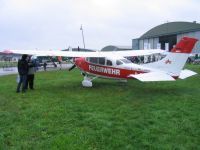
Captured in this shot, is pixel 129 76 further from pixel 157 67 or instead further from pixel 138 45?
pixel 138 45

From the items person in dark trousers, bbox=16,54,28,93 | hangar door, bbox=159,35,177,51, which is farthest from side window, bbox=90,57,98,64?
hangar door, bbox=159,35,177,51

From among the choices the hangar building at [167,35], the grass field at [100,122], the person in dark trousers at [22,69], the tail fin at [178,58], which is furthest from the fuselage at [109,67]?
the hangar building at [167,35]

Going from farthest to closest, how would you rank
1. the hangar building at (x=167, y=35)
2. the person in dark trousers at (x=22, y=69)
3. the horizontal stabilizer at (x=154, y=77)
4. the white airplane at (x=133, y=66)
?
the hangar building at (x=167, y=35)
the person in dark trousers at (x=22, y=69)
the white airplane at (x=133, y=66)
the horizontal stabilizer at (x=154, y=77)

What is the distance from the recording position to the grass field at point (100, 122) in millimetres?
6531

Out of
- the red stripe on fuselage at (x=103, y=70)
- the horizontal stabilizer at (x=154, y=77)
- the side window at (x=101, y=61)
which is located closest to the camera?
the horizontal stabilizer at (x=154, y=77)

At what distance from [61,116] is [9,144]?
2.54 meters

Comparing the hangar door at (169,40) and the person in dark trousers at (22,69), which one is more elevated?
the hangar door at (169,40)

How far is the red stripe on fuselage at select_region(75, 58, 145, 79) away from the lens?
50.7ft

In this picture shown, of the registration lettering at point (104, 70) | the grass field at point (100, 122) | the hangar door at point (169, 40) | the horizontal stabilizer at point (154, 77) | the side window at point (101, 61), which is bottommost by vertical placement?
the grass field at point (100, 122)

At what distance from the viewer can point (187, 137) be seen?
22.6ft

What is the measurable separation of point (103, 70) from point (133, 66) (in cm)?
184

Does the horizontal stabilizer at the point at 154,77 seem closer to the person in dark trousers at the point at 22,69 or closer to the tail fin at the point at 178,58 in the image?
the tail fin at the point at 178,58

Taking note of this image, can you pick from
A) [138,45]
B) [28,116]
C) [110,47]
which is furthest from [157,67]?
[110,47]

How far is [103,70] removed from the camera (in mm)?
16312
